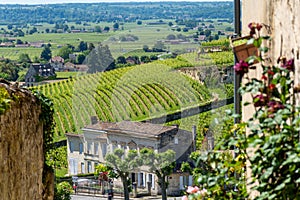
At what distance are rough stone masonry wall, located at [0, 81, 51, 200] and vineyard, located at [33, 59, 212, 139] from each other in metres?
14.2

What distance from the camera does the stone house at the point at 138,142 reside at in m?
18.5

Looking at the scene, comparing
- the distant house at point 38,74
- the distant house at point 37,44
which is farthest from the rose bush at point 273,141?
the distant house at point 37,44

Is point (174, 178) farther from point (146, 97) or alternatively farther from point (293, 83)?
point (293, 83)

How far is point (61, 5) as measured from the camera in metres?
96.9

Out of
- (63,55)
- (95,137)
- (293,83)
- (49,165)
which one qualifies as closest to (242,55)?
(293,83)

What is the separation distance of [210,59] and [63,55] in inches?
1368

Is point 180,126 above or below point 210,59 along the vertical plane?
below

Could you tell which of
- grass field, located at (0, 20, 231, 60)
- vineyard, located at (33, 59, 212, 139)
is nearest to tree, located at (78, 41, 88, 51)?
grass field, located at (0, 20, 231, 60)

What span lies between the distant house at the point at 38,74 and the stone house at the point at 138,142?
53.5ft

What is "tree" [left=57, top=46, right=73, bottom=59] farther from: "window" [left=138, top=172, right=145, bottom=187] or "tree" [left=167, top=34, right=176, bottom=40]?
"window" [left=138, top=172, right=145, bottom=187]

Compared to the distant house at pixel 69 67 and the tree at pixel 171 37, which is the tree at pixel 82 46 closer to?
the distant house at pixel 69 67

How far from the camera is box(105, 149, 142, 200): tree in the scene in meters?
17.8

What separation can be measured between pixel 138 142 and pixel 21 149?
559 inches

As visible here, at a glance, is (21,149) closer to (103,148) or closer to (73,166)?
(103,148)
